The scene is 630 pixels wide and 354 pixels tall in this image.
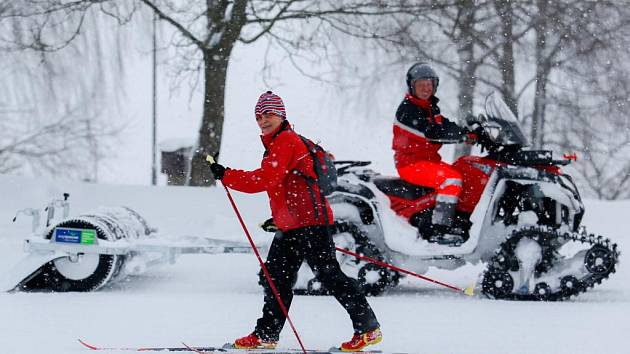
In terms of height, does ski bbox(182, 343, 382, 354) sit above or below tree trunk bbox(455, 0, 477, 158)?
below

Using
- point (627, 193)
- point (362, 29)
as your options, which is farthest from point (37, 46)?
point (627, 193)

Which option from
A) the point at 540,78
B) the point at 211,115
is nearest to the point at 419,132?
the point at 211,115

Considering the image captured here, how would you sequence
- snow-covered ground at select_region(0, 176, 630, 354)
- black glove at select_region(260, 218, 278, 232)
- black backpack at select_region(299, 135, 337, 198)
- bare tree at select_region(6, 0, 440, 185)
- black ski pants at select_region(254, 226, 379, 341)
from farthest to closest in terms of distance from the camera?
bare tree at select_region(6, 0, 440, 185)
black glove at select_region(260, 218, 278, 232)
snow-covered ground at select_region(0, 176, 630, 354)
black backpack at select_region(299, 135, 337, 198)
black ski pants at select_region(254, 226, 379, 341)

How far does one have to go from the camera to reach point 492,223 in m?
8.00

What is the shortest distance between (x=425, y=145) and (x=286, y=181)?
103 inches

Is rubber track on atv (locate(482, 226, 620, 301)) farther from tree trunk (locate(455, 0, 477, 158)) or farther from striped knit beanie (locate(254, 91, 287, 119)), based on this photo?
tree trunk (locate(455, 0, 477, 158))

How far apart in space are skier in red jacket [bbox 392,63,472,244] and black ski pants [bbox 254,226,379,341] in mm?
2429

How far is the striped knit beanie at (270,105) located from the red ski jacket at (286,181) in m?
0.10

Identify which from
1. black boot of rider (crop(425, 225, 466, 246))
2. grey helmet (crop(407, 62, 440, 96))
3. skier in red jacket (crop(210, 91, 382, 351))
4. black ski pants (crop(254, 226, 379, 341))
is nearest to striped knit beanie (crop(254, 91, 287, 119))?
skier in red jacket (crop(210, 91, 382, 351))

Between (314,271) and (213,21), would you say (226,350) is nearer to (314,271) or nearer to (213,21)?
(314,271)

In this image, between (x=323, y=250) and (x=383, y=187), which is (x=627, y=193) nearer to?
(x=383, y=187)

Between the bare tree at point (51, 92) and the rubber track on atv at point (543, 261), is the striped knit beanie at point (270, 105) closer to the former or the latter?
the rubber track on atv at point (543, 261)

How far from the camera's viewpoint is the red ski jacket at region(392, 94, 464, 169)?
7.66 metres

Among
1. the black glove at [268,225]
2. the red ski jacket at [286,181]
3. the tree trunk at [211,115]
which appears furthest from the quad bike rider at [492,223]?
the tree trunk at [211,115]
